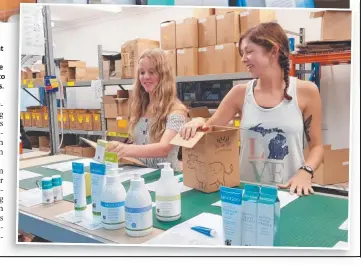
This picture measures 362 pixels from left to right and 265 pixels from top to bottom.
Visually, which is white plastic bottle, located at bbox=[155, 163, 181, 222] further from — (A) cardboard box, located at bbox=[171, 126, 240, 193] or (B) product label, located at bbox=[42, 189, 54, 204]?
(B) product label, located at bbox=[42, 189, 54, 204]

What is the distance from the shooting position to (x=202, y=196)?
3.23 feet

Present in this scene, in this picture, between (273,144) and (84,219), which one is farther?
(273,144)

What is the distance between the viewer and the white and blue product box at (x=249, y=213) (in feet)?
2.30

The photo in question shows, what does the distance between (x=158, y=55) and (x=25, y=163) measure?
28.6 inches

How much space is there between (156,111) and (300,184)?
75 centimetres

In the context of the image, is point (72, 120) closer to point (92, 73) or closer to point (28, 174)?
point (92, 73)

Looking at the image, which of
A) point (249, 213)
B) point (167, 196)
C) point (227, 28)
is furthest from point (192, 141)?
point (227, 28)

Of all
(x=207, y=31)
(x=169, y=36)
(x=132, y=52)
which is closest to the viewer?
(x=207, y=31)

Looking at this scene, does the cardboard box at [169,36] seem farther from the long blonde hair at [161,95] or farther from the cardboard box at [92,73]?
the cardboard box at [92,73]

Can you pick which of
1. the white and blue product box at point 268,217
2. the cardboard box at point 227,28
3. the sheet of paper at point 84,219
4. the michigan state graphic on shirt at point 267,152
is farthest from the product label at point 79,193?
the cardboard box at point 227,28

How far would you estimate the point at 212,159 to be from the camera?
3.22ft

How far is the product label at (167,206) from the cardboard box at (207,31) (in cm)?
159

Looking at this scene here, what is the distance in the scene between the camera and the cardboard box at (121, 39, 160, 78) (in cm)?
269
